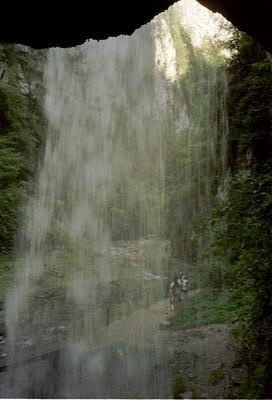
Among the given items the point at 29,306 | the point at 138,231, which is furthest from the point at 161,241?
the point at 29,306

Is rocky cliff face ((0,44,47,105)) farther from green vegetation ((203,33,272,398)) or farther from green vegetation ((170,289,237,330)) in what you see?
green vegetation ((203,33,272,398))

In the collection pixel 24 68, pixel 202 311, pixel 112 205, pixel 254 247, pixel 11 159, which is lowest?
pixel 202 311

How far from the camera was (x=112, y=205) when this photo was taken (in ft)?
80.0

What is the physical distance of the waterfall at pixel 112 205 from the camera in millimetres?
10227

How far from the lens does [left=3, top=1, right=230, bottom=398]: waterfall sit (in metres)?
10.2

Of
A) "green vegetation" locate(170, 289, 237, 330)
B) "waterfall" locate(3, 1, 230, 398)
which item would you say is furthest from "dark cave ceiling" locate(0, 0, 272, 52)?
"green vegetation" locate(170, 289, 237, 330)

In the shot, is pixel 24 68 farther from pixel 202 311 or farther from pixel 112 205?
pixel 202 311

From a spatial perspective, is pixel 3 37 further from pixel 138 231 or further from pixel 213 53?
pixel 138 231

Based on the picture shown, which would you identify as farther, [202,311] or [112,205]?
[112,205]

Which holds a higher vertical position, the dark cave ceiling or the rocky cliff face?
the rocky cliff face

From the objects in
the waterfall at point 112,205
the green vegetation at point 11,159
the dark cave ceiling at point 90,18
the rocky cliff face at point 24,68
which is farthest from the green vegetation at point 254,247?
the rocky cliff face at point 24,68

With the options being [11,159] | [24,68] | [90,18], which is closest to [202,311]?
[11,159]

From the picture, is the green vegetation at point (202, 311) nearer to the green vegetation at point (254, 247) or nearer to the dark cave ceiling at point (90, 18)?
the green vegetation at point (254, 247)

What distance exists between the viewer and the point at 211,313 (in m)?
11.0
